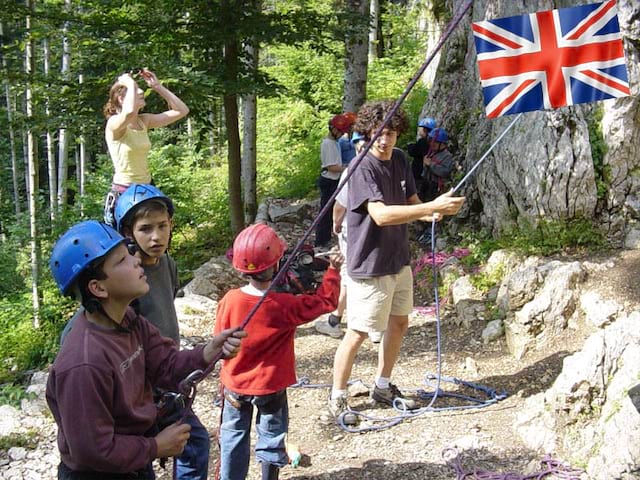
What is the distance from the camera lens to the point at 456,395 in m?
5.32

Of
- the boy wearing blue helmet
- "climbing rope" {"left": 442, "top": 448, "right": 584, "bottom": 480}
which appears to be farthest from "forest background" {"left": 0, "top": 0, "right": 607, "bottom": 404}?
"climbing rope" {"left": 442, "top": 448, "right": 584, "bottom": 480}

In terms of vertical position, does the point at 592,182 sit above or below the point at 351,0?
below

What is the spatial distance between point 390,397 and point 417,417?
0.27 metres

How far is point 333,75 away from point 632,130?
12511mm

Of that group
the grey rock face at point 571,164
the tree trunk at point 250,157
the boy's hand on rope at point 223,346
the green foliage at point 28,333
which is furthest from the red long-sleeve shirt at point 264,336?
the tree trunk at point 250,157

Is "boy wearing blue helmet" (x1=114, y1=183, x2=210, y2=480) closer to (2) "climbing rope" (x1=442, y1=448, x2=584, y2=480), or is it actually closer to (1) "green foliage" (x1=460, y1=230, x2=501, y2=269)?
(2) "climbing rope" (x1=442, y1=448, x2=584, y2=480)

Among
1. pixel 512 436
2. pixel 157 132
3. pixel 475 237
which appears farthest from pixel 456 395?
pixel 157 132

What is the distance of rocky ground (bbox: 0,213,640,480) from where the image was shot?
4.35 m

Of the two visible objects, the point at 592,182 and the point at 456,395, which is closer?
the point at 456,395

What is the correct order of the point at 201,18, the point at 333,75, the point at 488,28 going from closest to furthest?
the point at 488,28 → the point at 201,18 → the point at 333,75

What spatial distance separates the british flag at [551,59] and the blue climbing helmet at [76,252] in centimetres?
363

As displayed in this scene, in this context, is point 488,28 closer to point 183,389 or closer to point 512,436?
point 512,436

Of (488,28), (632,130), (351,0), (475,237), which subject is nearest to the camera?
(488,28)

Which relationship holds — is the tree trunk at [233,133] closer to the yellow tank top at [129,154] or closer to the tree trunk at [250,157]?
the tree trunk at [250,157]
